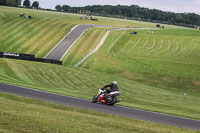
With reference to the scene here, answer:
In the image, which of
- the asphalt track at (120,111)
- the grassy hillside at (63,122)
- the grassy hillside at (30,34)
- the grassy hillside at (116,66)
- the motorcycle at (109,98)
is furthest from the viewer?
the grassy hillside at (30,34)

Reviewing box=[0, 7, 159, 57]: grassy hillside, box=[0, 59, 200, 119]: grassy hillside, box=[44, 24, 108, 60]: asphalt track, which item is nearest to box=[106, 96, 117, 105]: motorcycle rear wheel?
box=[0, 59, 200, 119]: grassy hillside

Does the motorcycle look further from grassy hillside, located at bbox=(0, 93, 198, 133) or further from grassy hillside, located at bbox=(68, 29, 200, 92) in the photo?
grassy hillside, located at bbox=(68, 29, 200, 92)

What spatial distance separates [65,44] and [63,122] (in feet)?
223

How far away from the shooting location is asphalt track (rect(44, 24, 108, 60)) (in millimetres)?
73750

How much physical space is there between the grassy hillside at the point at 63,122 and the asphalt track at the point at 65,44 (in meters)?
52.5

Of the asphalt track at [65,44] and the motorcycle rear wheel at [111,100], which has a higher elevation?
the motorcycle rear wheel at [111,100]

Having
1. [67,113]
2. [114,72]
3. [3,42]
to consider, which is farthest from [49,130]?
[3,42]

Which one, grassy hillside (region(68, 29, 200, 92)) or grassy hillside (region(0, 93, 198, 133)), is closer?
grassy hillside (region(0, 93, 198, 133))

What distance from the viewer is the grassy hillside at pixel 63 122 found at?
49.3 ft

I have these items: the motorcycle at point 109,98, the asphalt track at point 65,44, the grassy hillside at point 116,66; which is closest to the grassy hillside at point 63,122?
the motorcycle at point 109,98

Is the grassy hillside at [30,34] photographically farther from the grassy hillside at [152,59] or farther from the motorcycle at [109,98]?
the motorcycle at [109,98]

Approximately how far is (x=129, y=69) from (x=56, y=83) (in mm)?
23432

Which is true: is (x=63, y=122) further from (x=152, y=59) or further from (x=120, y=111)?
(x=152, y=59)

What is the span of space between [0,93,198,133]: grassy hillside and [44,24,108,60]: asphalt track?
2068 inches
